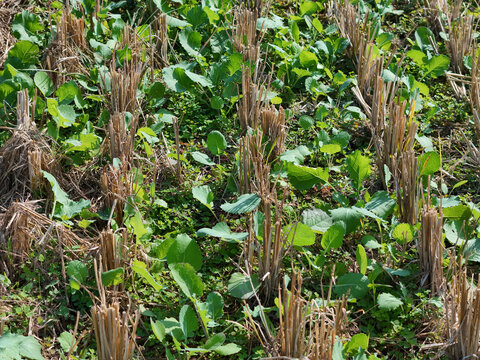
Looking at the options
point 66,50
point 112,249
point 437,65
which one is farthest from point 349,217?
point 66,50

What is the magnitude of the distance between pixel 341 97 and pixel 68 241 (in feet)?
5.74

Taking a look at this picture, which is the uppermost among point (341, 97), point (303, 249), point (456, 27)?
point (456, 27)

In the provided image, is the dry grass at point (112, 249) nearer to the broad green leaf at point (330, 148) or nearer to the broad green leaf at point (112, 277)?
the broad green leaf at point (112, 277)

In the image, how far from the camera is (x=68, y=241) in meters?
2.60

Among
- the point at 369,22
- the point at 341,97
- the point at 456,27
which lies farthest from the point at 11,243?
A: the point at 456,27

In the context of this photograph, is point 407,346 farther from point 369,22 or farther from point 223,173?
point 369,22

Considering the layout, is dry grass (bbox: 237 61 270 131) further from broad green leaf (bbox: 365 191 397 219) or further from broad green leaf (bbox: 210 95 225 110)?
broad green leaf (bbox: 365 191 397 219)

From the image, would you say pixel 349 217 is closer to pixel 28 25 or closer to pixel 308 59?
pixel 308 59

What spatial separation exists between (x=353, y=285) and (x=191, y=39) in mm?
1826

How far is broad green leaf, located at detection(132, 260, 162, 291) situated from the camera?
7.71ft

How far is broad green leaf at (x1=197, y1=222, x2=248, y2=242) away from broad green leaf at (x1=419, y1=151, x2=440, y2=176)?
35.0 inches

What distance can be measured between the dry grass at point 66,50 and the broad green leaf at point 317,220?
1.47 meters

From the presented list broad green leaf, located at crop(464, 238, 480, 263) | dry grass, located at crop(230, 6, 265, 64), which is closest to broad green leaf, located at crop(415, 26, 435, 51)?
dry grass, located at crop(230, 6, 265, 64)

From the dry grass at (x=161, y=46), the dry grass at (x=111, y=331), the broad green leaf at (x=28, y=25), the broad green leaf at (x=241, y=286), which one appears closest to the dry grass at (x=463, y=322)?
the broad green leaf at (x=241, y=286)
